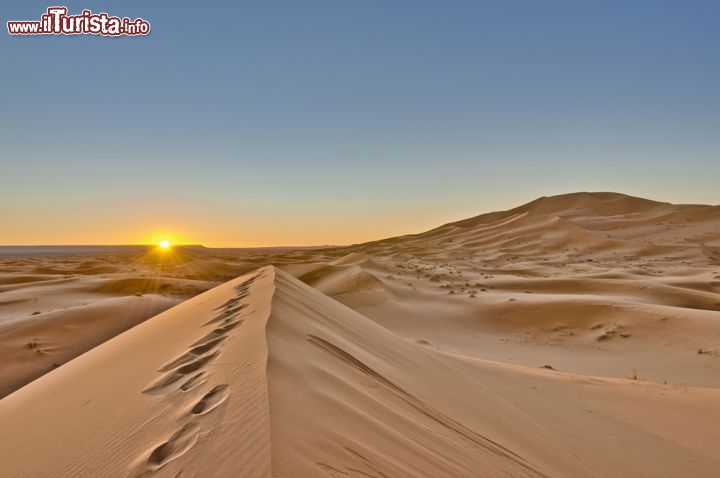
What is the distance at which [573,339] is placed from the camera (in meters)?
10.4

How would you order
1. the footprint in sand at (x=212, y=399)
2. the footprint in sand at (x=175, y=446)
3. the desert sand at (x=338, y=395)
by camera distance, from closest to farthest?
1. the footprint in sand at (x=175, y=446)
2. the desert sand at (x=338, y=395)
3. the footprint in sand at (x=212, y=399)

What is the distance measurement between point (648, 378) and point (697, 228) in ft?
140

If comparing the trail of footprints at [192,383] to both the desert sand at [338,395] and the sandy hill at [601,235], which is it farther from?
the sandy hill at [601,235]

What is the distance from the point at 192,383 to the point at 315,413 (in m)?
0.96

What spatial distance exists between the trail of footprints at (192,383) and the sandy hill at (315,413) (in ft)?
0.04

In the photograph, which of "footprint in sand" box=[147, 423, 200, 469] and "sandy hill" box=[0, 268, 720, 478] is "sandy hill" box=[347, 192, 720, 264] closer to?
"sandy hill" box=[0, 268, 720, 478]

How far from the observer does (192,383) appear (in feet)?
8.75

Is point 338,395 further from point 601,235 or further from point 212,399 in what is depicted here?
point 601,235

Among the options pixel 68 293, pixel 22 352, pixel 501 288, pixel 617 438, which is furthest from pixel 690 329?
pixel 68 293

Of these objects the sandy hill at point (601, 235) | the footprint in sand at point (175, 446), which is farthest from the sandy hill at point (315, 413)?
the sandy hill at point (601, 235)

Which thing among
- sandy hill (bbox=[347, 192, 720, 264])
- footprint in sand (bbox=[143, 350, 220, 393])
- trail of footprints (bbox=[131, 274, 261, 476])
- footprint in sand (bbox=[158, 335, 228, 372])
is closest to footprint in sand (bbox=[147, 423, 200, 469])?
trail of footprints (bbox=[131, 274, 261, 476])

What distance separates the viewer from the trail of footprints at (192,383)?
73.2 inches

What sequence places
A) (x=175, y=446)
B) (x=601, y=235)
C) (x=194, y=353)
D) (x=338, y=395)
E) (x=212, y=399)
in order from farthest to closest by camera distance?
(x=601, y=235), (x=194, y=353), (x=338, y=395), (x=212, y=399), (x=175, y=446)

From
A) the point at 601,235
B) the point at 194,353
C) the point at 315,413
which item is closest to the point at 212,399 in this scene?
the point at 315,413
